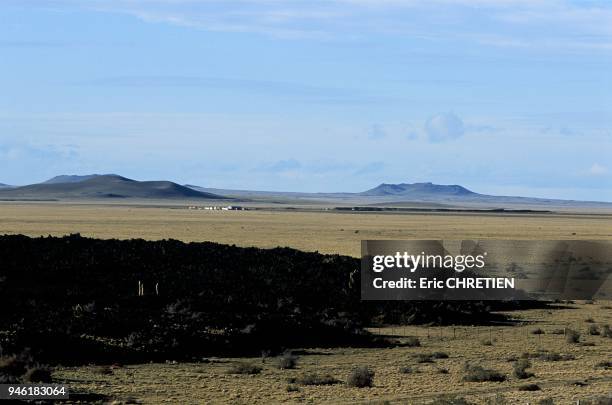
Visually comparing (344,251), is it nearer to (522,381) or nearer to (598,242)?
(598,242)

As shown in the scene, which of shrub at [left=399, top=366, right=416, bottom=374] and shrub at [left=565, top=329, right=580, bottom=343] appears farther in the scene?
shrub at [left=565, top=329, right=580, bottom=343]

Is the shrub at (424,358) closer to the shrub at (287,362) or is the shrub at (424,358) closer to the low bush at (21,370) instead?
the shrub at (287,362)

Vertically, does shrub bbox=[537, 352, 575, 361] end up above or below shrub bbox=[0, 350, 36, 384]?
below

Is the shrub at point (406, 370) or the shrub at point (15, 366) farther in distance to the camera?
the shrub at point (406, 370)

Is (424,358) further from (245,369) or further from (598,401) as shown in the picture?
(598,401)

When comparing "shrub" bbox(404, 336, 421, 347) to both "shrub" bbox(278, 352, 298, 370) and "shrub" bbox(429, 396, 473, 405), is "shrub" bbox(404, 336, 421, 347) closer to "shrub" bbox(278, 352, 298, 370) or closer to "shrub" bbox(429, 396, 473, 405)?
"shrub" bbox(278, 352, 298, 370)

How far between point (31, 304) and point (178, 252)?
1238 centimetres

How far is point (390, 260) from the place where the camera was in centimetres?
4412

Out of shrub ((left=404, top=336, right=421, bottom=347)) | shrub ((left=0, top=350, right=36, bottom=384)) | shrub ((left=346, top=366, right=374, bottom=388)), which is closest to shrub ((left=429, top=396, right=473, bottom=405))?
shrub ((left=346, top=366, right=374, bottom=388))

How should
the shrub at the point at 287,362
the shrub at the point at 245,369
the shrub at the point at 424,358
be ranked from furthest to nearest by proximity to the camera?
the shrub at the point at 424,358
the shrub at the point at 287,362
the shrub at the point at 245,369

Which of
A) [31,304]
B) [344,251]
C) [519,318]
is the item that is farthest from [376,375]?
[344,251]

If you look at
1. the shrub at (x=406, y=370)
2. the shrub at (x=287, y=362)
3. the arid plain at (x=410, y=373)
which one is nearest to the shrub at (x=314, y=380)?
the arid plain at (x=410, y=373)

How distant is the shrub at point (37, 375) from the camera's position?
20281 mm

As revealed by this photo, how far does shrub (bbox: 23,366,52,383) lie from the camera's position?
20281mm
